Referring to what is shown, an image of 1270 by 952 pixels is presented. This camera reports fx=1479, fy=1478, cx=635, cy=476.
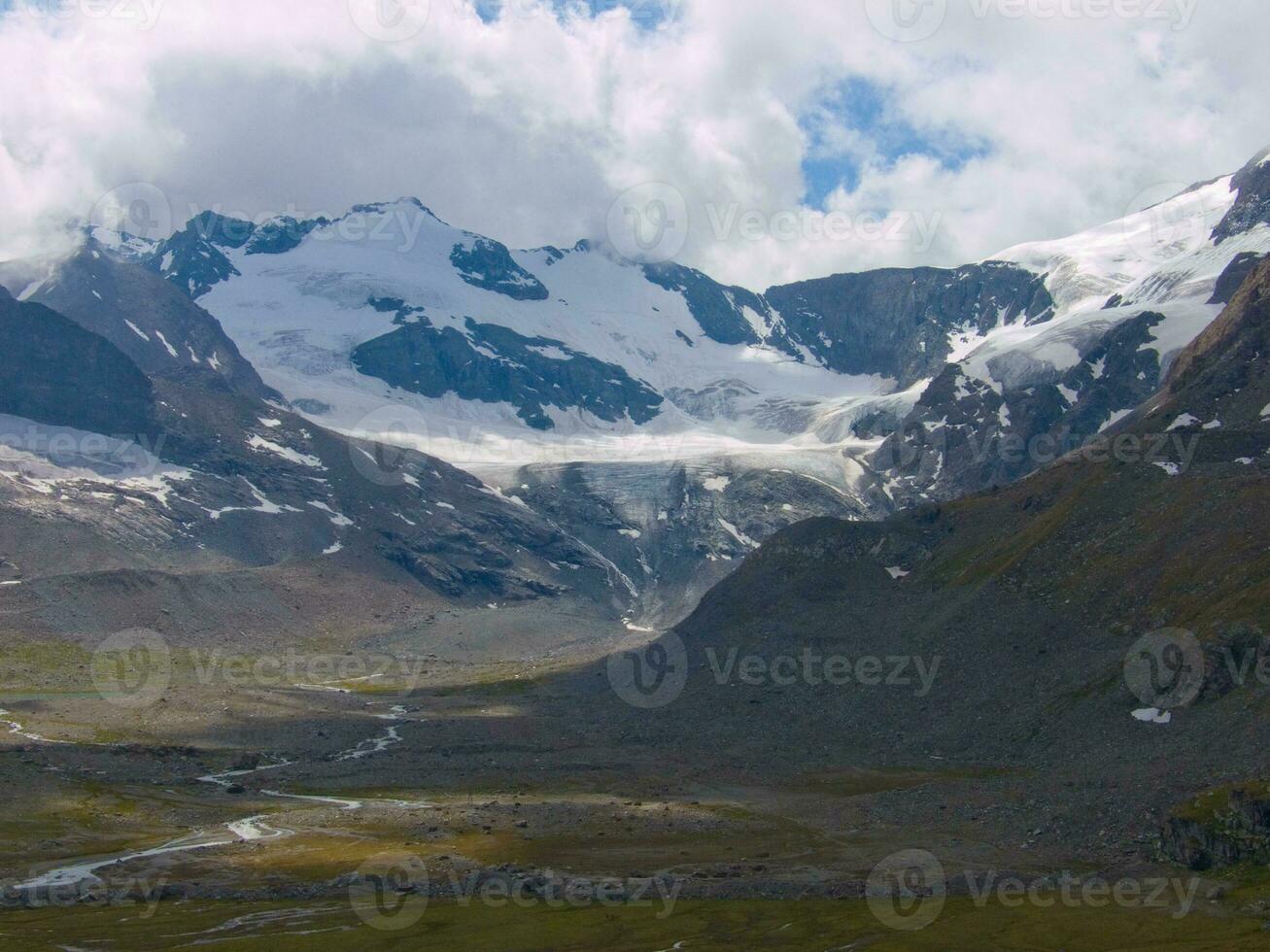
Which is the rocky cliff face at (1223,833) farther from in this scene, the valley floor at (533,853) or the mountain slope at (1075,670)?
the mountain slope at (1075,670)

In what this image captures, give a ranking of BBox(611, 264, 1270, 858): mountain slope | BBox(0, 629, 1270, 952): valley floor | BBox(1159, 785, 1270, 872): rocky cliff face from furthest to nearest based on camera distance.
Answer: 1. BBox(611, 264, 1270, 858): mountain slope
2. BBox(1159, 785, 1270, 872): rocky cliff face
3. BBox(0, 629, 1270, 952): valley floor

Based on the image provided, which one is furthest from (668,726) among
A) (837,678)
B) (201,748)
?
(201,748)

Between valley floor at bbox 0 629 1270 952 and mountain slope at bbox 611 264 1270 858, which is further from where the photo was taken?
mountain slope at bbox 611 264 1270 858

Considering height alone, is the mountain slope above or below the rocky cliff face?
above

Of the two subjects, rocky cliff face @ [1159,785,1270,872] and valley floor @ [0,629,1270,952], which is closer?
valley floor @ [0,629,1270,952]

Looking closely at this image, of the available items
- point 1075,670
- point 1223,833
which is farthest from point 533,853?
point 1075,670

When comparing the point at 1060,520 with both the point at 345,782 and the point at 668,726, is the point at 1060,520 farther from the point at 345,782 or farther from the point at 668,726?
the point at 345,782

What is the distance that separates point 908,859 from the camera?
107 m

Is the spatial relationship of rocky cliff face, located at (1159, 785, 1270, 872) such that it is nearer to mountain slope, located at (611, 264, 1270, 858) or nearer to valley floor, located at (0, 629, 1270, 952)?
valley floor, located at (0, 629, 1270, 952)

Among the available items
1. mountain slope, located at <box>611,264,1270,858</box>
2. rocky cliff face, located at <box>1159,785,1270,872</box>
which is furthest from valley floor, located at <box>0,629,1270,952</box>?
mountain slope, located at <box>611,264,1270,858</box>

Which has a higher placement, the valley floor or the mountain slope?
the mountain slope

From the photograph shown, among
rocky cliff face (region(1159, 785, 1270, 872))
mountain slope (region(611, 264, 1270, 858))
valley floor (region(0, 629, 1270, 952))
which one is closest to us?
valley floor (region(0, 629, 1270, 952))

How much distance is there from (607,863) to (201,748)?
7314 centimetres

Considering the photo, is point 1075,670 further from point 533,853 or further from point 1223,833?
point 533,853
